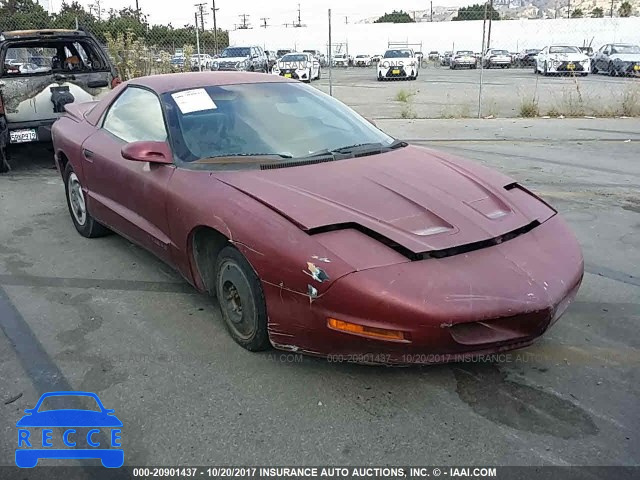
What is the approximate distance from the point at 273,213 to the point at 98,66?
6933mm

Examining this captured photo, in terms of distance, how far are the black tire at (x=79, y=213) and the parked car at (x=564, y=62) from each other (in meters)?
25.8

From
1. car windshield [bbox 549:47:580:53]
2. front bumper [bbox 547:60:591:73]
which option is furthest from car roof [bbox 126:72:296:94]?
car windshield [bbox 549:47:580:53]

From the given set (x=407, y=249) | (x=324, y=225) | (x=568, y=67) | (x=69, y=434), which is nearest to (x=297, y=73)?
(x=568, y=67)

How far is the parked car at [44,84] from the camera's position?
7641 millimetres

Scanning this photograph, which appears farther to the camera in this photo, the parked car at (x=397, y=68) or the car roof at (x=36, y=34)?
the parked car at (x=397, y=68)

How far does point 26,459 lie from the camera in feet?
8.14

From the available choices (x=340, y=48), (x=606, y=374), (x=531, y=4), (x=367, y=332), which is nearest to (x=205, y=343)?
(x=367, y=332)

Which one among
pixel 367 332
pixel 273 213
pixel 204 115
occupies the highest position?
pixel 204 115

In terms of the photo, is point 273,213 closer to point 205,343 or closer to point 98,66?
point 205,343

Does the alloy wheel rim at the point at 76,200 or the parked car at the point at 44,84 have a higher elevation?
the parked car at the point at 44,84

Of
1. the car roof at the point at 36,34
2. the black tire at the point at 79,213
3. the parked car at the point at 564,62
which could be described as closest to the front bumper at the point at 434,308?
the black tire at the point at 79,213

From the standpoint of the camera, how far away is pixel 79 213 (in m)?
5.33

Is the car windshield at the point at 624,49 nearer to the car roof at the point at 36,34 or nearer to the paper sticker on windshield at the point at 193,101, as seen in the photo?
the car roof at the point at 36,34

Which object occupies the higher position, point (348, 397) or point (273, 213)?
point (273, 213)
